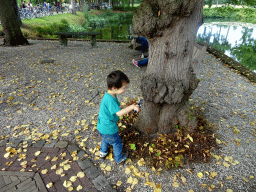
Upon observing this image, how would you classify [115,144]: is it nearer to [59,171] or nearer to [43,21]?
[59,171]

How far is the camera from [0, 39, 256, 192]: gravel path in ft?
8.19

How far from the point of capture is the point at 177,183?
93.7 inches

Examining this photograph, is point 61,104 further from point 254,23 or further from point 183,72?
point 254,23

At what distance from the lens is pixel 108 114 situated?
2400mm

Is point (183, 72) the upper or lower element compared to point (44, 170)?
upper

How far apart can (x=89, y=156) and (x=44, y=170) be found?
2.28 ft

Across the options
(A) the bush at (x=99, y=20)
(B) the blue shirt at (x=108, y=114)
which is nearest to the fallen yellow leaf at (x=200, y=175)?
(B) the blue shirt at (x=108, y=114)

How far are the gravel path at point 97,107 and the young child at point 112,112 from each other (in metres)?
0.24

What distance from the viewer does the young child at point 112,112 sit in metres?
2.20

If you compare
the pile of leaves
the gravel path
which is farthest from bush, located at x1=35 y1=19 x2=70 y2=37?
the pile of leaves

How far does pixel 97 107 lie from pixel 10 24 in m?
8.18

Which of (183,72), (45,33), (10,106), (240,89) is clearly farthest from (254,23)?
(10,106)

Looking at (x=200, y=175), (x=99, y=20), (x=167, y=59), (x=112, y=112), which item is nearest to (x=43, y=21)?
(x=99, y=20)

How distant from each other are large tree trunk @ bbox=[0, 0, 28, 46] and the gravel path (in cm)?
174
